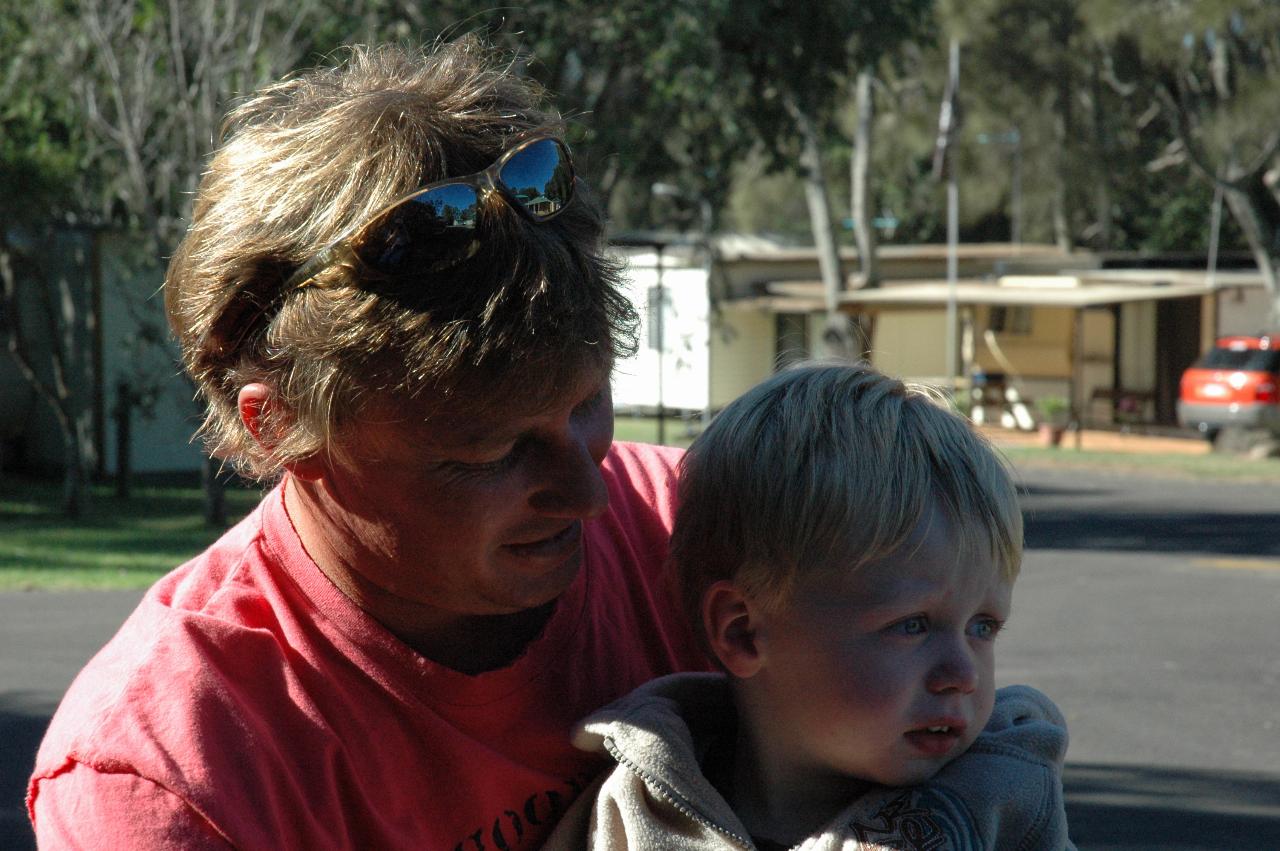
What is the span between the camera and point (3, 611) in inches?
364

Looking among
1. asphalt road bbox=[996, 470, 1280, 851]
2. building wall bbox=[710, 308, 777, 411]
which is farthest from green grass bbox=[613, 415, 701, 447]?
asphalt road bbox=[996, 470, 1280, 851]

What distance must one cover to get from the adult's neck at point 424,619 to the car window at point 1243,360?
23.0 metres

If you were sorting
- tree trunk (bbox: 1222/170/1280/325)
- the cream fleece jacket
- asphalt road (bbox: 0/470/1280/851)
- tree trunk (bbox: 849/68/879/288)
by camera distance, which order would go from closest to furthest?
the cream fleece jacket
asphalt road (bbox: 0/470/1280/851)
tree trunk (bbox: 1222/170/1280/325)
tree trunk (bbox: 849/68/879/288)

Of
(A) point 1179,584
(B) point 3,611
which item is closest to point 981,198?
(A) point 1179,584

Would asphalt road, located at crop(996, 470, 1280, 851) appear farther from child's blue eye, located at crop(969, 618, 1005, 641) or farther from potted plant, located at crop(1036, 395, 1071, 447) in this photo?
potted plant, located at crop(1036, 395, 1071, 447)

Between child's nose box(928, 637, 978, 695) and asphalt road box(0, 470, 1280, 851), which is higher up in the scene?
child's nose box(928, 637, 978, 695)

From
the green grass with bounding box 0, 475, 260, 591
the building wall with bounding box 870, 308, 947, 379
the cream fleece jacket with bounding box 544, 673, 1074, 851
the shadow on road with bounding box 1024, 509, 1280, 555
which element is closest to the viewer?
the cream fleece jacket with bounding box 544, 673, 1074, 851

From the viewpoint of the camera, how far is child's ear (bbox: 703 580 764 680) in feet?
5.74

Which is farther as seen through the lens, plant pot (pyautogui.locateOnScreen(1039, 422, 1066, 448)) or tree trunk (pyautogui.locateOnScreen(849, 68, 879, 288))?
tree trunk (pyautogui.locateOnScreen(849, 68, 879, 288))

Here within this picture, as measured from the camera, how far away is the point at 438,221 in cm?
143

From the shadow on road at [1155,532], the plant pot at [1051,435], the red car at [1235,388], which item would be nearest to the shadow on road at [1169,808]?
the shadow on road at [1155,532]

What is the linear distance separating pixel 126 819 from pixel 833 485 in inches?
30.1

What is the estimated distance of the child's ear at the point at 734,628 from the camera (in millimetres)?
1750

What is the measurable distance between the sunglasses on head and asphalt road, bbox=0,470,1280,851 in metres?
2.24
